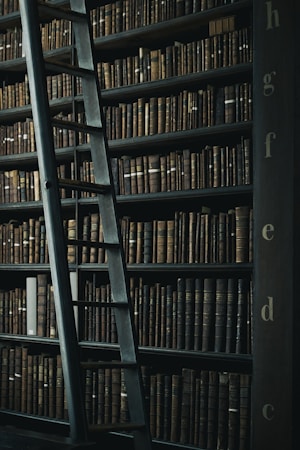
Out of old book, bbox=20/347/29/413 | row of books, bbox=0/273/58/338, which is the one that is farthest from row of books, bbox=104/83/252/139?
old book, bbox=20/347/29/413

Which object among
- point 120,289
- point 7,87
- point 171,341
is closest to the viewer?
point 120,289

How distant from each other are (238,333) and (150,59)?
129cm

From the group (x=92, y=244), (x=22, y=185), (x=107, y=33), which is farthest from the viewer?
(x=22, y=185)

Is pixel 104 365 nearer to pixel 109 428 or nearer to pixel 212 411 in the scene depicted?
pixel 109 428

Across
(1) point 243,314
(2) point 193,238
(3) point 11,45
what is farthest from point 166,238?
(3) point 11,45

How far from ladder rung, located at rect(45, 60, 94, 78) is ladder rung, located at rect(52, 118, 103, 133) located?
194mm

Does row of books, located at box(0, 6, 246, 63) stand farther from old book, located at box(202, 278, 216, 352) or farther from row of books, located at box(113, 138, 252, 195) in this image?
old book, located at box(202, 278, 216, 352)

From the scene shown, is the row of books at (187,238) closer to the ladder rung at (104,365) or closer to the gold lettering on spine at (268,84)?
the gold lettering on spine at (268,84)

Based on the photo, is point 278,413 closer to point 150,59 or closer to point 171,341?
point 171,341

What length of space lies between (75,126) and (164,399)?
1.33 meters

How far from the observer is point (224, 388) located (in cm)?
341

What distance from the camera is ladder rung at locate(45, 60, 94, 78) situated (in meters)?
2.93

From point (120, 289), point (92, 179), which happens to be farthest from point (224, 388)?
point (92, 179)

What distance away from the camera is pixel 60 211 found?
286 centimetres
